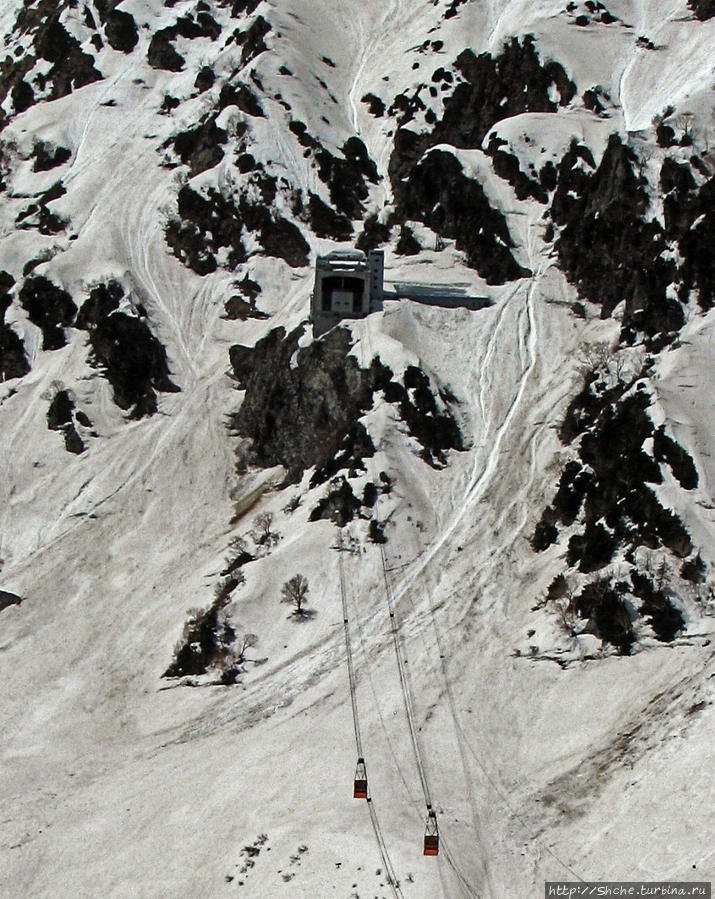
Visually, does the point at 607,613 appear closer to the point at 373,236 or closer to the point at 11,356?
the point at 373,236

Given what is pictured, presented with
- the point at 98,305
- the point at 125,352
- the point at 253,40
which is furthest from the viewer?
the point at 253,40

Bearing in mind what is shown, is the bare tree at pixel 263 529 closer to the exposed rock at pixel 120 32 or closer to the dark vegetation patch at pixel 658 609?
the dark vegetation patch at pixel 658 609

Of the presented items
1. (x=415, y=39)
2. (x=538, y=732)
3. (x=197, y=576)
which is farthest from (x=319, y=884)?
(x=415, y=39)

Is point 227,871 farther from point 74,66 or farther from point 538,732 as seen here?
point 74,66

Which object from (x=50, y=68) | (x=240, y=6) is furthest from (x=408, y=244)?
(x=50, y=68)

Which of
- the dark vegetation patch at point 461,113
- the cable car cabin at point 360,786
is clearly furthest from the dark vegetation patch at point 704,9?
the cable car cabin at point 360,786

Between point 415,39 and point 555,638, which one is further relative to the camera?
point 415,39

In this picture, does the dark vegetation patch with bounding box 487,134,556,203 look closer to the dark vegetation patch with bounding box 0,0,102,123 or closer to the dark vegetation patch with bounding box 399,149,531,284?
the dark vegetation patch with bounding box 399,149,531,284
